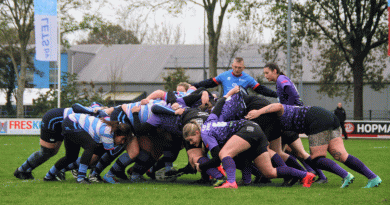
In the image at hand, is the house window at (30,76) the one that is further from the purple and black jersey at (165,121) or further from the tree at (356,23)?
the purple and black jersey at (165,121)

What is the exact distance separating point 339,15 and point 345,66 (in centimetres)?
584

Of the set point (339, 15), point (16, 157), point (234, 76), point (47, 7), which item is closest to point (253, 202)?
point (234, 76)

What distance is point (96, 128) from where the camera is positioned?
6.87m

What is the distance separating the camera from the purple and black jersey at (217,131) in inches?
248

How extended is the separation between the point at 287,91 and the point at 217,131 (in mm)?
1471

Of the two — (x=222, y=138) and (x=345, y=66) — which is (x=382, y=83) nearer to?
(x=345, y=66)

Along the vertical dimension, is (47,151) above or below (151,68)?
below

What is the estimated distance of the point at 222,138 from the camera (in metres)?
6.39

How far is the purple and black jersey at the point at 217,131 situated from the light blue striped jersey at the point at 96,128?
1388mm

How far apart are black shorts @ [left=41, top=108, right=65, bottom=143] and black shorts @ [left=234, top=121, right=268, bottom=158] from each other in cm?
286

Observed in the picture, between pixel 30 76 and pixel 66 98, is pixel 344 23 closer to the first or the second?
pixel 66 98

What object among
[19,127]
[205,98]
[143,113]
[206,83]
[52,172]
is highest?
[206,83]

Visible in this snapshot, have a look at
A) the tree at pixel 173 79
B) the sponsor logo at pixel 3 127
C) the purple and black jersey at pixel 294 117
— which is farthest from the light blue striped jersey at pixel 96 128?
the tree at pixel 173 79

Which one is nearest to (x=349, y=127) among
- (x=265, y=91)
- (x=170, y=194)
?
(x=265, y=91)
